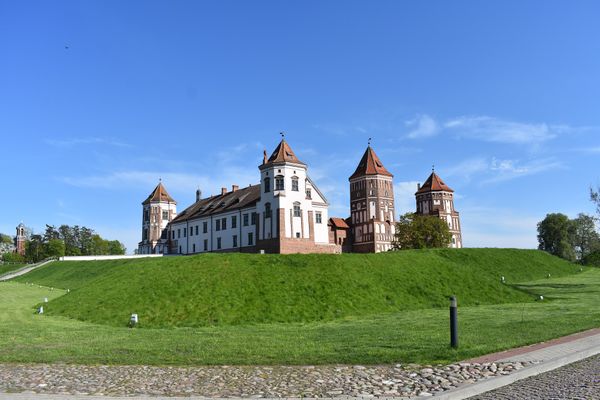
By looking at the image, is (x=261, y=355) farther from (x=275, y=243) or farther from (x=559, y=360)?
(x=275, y=243)

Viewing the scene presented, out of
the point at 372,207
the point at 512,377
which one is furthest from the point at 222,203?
the point at 512,377

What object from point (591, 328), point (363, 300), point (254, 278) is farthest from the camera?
point (254, 278)

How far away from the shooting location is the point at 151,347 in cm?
1439

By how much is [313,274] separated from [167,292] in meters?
9.36

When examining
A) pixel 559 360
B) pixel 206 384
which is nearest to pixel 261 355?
pixel 206 384

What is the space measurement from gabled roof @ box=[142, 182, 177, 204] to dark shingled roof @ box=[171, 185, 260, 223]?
23.7ft

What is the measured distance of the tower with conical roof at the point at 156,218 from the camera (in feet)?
310

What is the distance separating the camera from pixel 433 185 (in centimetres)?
11619

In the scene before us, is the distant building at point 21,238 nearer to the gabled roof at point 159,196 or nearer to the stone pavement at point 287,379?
the gabled roof at point 159,196

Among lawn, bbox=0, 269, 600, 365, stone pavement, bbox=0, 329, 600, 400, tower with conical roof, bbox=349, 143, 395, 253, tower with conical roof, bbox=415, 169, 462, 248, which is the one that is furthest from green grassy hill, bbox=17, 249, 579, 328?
tower with conical roof, bbox=415, 169, 462, 248

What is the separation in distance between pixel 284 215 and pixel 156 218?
148 feet

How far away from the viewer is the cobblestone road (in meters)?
8.19

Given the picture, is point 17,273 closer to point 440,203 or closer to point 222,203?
point 222,203

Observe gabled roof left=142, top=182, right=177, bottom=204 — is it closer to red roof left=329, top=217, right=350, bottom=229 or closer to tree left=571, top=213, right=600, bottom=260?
red roof left=329, top=217, right=350, bottom=229
